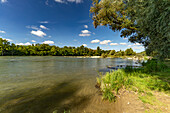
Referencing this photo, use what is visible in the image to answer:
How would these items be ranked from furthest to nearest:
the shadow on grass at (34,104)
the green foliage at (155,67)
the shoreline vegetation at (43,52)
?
1. the shoreline vegetation at (43,52)
2. the green foliage at (155,67)
3. the shadow on grass at (34,104)

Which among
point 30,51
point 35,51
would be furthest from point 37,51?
point 30,51

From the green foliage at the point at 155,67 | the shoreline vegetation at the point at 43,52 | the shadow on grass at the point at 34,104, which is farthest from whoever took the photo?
the shoreline vegetation at the point at 43,52

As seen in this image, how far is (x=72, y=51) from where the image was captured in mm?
115000

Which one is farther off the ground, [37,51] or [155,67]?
[37,51]

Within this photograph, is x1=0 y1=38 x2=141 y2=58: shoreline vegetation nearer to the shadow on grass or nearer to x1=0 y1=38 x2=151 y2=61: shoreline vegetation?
x1=0 y1=38 x2=151 y2=61: shoreline vegetation

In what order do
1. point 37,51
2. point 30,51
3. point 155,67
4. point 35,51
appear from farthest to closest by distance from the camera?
point 37,51 < point 35,51 < point 30,51 < point 155,67

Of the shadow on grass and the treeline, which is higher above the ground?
the treeline

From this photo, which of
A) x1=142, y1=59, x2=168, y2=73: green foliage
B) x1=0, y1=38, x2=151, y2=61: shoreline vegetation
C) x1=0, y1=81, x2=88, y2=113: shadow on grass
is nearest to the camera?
Result: x1=0, y1=81, x2=88, y2=113: shadow on grass

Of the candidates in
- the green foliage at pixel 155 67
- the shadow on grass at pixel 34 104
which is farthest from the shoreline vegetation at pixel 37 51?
the shadow on grass at pixel 34 104

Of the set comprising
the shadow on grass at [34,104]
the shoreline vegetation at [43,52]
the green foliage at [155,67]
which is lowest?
the shadow on grass at [34,104]

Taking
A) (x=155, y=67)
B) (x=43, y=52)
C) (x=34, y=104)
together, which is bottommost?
(x=34, y=104)

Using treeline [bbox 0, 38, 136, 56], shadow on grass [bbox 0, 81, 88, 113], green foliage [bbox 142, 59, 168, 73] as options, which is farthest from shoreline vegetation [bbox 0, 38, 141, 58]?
shadow on grass [bbox 0, 81, 88, 113]

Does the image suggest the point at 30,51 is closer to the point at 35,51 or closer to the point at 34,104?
the point at 35,51

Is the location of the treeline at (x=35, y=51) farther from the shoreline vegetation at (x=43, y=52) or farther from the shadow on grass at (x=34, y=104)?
the shadow on grass at (x=34, y=104)
